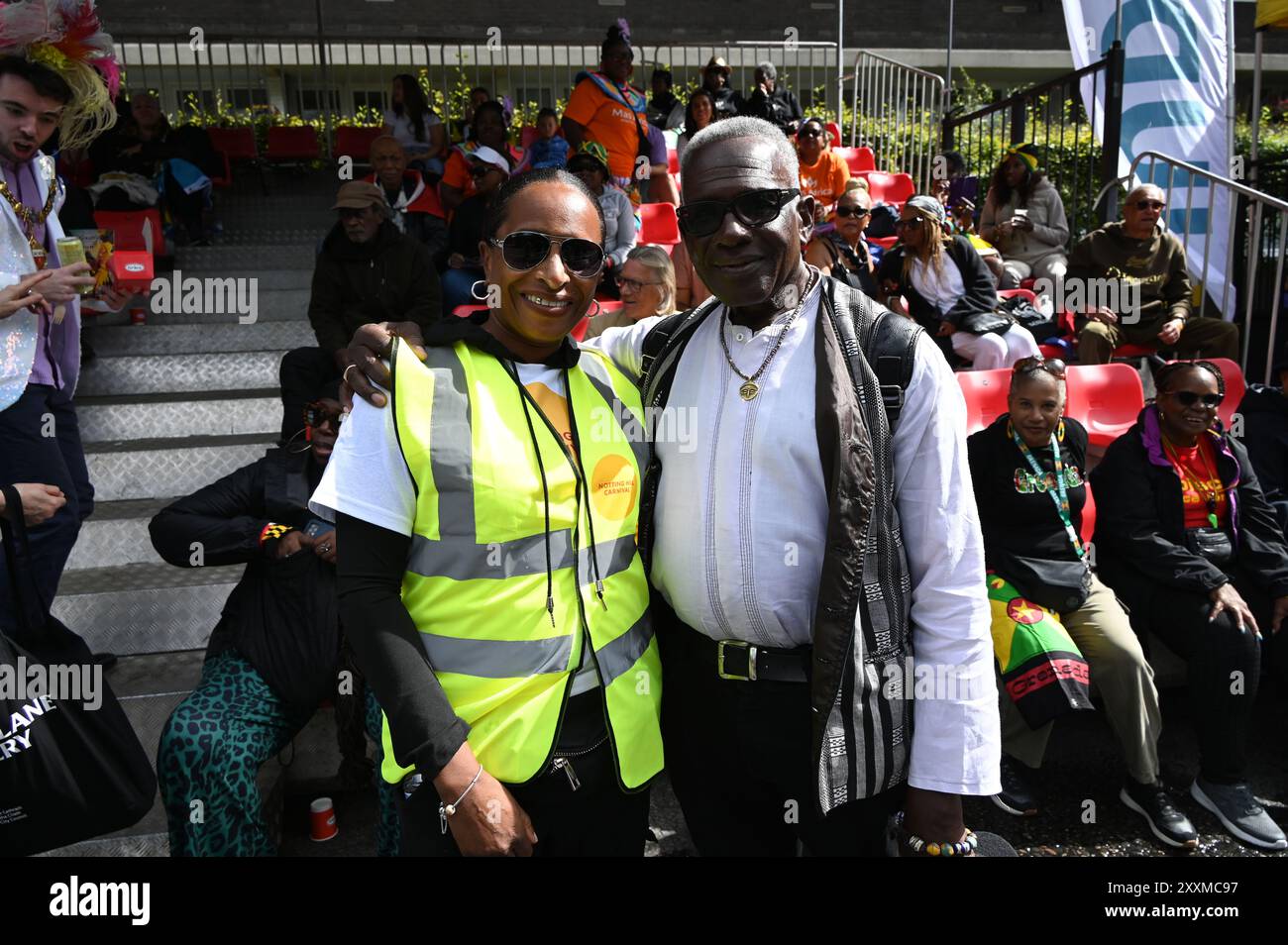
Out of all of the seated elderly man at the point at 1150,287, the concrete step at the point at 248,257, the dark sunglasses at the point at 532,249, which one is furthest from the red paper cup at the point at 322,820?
the seated elderly man at the point at 1150,287

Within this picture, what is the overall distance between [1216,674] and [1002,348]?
264 cm

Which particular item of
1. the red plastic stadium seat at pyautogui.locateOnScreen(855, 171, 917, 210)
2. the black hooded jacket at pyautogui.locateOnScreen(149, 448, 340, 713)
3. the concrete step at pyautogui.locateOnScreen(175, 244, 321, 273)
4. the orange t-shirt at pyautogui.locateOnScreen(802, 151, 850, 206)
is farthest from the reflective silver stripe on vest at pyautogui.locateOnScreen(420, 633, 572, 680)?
the red plastic stadium seat at pyautogui.locateOnScreen(855, 171, 917, 210)

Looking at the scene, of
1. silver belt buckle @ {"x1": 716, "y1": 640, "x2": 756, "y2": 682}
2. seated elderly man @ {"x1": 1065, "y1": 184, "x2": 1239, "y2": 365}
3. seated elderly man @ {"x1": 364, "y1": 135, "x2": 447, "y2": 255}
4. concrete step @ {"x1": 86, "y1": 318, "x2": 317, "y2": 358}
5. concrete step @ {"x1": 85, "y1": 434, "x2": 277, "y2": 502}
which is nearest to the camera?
silver belt buckle @ {"x1": 716, "y1": 640, "x2": 756, "y2": 682}

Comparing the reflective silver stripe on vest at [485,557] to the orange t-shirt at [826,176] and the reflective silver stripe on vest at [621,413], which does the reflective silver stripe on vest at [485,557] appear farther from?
the orange t-shirt at [826,176]

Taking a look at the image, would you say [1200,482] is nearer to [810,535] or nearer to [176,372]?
[810,535]

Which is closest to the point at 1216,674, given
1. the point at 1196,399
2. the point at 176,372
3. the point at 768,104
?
the point at 1196,399

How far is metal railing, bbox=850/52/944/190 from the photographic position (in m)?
11.3

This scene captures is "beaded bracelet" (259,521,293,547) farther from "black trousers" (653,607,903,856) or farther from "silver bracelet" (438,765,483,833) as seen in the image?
"silver bracelet" (438,765,483,833)

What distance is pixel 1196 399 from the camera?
4023mm

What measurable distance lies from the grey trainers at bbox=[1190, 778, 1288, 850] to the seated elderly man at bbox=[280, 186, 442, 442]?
4.23m

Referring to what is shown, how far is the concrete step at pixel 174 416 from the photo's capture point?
5.08 m

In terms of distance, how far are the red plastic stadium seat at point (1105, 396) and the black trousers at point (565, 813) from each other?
14.6 ft

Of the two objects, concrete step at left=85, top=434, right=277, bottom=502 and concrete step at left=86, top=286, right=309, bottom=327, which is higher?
concrete step at left=86, top=286, right=309, bottom=327
